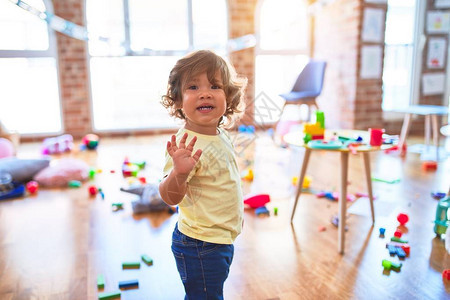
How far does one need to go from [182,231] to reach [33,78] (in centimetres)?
423

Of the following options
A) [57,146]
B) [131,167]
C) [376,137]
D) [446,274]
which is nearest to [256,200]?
[376,137]

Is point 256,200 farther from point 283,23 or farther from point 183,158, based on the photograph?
point 283,23

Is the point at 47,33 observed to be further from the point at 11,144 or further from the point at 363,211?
the point at 363,211

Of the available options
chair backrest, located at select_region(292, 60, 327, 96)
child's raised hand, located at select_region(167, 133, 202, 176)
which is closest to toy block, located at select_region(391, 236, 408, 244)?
child's raised hand, located at select_region(167, 133, 202, 176)

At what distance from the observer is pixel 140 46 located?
493cm

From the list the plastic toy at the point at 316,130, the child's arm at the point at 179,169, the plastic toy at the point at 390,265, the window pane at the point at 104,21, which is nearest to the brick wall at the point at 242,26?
the window pane at the point at 104,21

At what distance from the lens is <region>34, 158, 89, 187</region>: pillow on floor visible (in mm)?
2904

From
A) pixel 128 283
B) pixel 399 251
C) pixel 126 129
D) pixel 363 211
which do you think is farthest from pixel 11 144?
pixel 399 251

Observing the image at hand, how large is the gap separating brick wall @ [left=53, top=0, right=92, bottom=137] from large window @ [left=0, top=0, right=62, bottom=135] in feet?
0.27

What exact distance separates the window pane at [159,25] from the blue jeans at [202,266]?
4.11 m

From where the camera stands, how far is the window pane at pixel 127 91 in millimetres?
4883

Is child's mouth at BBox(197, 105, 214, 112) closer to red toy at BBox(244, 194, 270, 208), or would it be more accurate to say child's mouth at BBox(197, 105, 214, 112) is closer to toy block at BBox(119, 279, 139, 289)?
toy block at BBox(119, 279, 139, 289)

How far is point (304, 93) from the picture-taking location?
4145mm

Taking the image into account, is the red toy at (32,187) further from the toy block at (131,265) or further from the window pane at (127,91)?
the window pane at (127,91)
